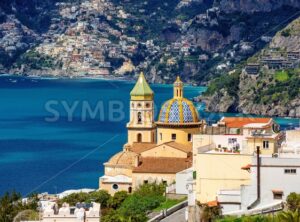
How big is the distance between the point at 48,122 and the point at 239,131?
83.3 m

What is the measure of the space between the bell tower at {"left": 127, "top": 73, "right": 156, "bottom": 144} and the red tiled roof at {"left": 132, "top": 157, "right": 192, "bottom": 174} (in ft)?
14.8

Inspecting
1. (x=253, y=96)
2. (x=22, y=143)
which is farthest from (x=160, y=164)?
(x=253, y=96)

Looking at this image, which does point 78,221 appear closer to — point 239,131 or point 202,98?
point 239,131

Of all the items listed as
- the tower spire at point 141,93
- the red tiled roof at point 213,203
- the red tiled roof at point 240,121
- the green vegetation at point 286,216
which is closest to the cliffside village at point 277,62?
the tower spire at point 141,93

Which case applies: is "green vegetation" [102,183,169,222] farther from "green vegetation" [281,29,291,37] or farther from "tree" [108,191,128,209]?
"green vegetation" [281,29,291,37]

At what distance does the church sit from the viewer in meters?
44.8

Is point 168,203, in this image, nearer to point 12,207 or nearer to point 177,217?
point 177,217

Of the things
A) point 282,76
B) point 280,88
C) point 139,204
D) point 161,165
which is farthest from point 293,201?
point 282,76

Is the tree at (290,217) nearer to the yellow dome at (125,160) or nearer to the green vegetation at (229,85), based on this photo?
the yellow dome at (125,160)

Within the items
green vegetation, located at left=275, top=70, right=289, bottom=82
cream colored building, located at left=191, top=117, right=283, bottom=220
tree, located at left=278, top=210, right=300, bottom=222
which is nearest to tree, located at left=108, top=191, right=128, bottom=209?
cream colored building, located at left=191, top=117, right=283, bottom=220

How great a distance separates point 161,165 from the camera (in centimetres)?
4494

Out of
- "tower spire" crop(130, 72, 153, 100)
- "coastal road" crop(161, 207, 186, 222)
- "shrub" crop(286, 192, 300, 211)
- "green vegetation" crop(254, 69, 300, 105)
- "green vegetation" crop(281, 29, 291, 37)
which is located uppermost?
"green vegetation" crop(281, 29, 291, 37)

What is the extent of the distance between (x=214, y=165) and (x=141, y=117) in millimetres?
18863

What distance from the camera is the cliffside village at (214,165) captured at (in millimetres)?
29266
